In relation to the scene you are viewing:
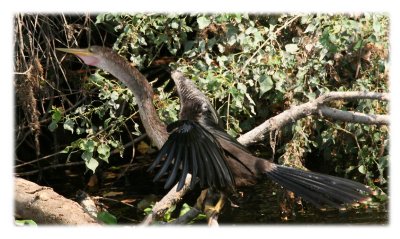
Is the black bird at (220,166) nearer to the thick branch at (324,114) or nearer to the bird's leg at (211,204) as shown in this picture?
the bird's leg at (211,204)

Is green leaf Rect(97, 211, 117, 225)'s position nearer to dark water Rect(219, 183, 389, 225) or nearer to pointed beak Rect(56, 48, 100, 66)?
pointed beak Rect(56, 48, 100, 66)

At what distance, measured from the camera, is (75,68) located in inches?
287

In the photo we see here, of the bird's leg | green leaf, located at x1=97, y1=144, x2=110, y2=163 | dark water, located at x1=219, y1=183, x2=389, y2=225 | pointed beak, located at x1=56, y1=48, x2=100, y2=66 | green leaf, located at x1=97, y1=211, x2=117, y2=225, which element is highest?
pointed beak, located at x1=56, y1=48, x2=100, y2=66

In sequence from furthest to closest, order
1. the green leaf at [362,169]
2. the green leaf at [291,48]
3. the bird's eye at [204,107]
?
the green leaf at [362,169], the green leaf at [291,48], the bird's eye at [204,107]

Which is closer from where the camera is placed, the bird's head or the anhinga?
the anhinga

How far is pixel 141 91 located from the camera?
16.1 ft

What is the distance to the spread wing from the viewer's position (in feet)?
13.4

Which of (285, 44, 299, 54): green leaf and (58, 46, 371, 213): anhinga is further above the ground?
(285, 44, 299, 54): green leaf

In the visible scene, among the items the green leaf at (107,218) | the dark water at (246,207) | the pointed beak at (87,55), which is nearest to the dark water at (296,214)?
the dark water at (246,207)

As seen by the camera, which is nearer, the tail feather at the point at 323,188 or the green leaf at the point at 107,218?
the tail feather at the point at 323,188

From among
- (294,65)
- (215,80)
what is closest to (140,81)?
(215,80)

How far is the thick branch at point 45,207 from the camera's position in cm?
454

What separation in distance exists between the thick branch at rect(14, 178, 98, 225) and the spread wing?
65cm

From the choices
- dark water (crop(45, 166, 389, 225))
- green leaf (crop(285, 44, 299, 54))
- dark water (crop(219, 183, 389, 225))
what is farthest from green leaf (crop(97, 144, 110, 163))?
green leaf (crop(285, 44, 299, 54))
